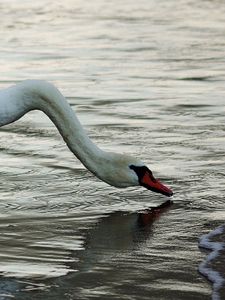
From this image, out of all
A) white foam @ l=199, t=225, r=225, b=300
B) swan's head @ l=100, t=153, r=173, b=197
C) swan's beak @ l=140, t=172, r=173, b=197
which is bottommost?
white foam @ l=199, t=225, r=225, b=300

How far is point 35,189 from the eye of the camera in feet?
32.5

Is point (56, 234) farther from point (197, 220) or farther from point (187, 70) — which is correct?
point (187, 70)

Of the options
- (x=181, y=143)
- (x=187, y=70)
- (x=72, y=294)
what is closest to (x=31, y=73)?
(x=187, y=70)

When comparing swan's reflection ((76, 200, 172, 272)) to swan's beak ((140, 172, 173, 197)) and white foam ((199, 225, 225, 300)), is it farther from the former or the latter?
white foam ((199, 225, 225, 300))

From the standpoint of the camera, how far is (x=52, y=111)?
30.0 feet

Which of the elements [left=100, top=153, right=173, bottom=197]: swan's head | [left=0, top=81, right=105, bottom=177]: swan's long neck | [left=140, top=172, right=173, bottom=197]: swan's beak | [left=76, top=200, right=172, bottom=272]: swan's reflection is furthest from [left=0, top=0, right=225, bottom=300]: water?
[left=0, top=81, right=105, bottom=177]: swan's long neck

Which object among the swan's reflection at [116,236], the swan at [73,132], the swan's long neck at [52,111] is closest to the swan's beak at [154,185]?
the swan at [73,132]

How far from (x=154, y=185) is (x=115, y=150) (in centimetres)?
200

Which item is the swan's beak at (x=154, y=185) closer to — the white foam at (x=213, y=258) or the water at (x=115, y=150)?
the water at (x=115, y=150)

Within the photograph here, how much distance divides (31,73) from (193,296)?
29.0ft

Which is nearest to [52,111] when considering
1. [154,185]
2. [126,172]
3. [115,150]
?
[126,172]

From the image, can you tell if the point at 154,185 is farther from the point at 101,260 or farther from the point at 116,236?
the point at 101,260

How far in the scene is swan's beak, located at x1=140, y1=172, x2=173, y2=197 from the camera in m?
9.11

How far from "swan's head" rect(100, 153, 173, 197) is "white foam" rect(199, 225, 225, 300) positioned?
74 centimetres
